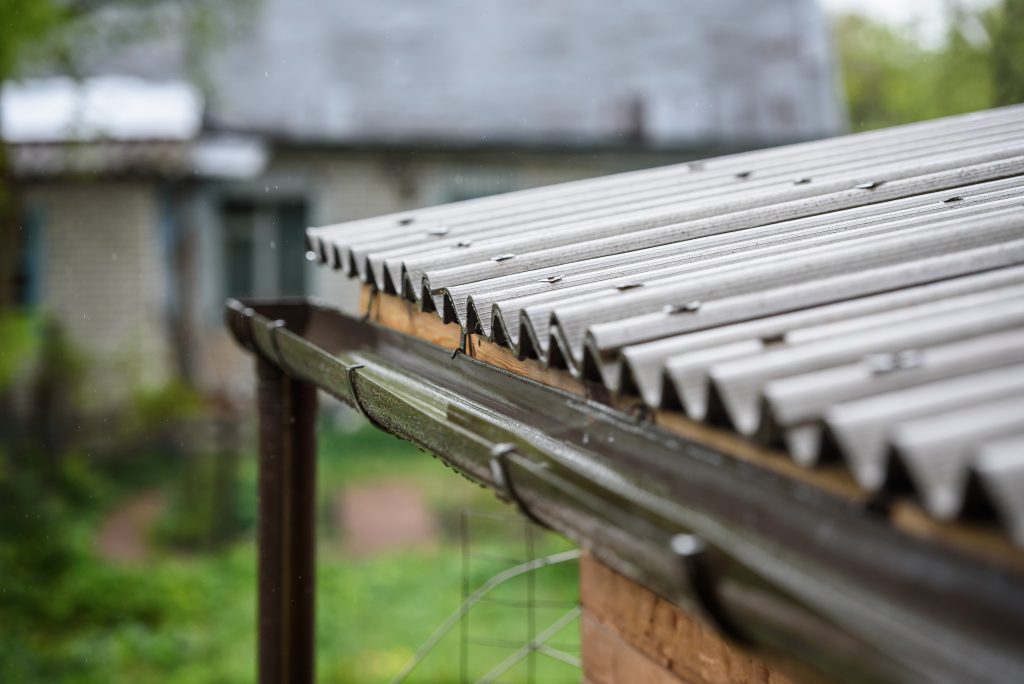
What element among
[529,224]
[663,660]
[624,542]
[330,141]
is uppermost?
[330,141]

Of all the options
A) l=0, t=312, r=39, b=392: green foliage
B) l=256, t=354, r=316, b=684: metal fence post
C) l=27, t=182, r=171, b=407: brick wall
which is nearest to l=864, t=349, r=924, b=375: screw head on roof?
l=256, t=354, r=316, b=684: metal fence post

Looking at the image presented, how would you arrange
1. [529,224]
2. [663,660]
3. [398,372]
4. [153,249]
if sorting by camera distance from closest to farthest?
1. [398,372]
2. [663,660]
3. [529,224]
4. [153,249]

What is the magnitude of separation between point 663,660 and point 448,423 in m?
1.17

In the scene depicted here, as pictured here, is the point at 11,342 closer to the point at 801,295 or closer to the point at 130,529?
the point at 130,529

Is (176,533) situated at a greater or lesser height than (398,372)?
lesser

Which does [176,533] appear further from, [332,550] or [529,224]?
[529,224]

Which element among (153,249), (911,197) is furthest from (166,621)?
(911,197)

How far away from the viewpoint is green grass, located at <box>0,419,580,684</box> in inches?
241

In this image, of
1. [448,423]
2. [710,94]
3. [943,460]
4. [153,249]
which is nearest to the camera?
[943,460]

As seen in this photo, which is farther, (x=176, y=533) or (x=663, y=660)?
(x=176, y=533)

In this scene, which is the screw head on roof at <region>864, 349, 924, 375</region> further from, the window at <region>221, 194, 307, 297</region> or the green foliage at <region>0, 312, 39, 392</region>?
the window at <region>221, 194, 307, 297</region>

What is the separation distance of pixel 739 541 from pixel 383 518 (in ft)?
25.0

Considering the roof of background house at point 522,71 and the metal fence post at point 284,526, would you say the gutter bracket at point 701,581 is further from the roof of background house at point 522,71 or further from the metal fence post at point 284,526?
the roof of background house at point 522,71

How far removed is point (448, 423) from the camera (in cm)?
170
